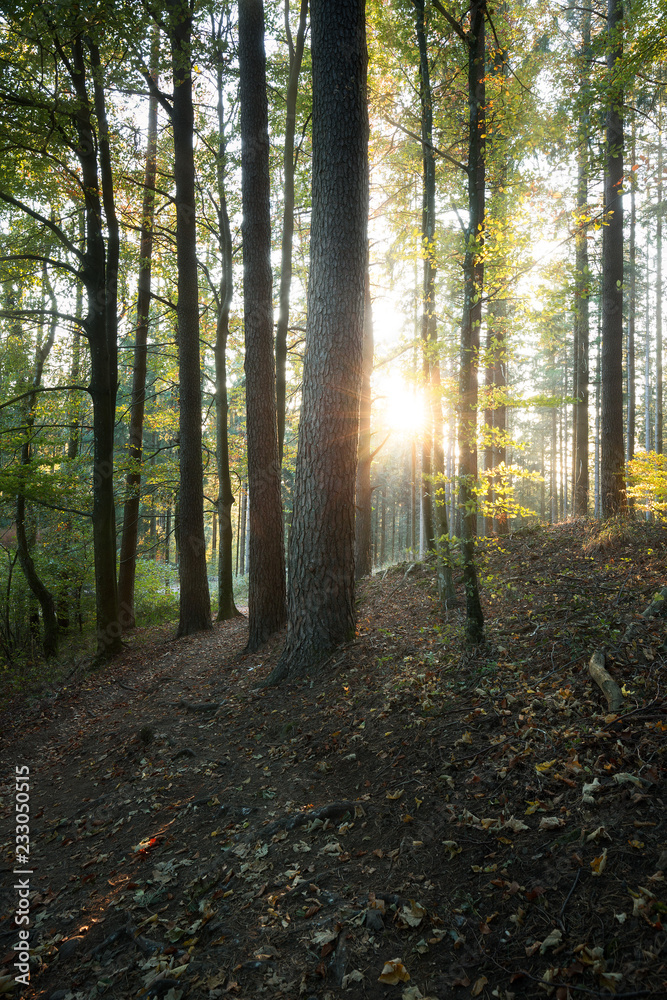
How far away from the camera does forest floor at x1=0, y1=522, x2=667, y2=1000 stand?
227cm

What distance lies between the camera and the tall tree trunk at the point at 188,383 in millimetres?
10148

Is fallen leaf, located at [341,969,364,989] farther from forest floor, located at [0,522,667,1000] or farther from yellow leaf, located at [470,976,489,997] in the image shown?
yellow leaf, located at [470,976,489,997]

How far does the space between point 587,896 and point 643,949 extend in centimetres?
28

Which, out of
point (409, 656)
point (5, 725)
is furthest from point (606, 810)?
point (5, 725)

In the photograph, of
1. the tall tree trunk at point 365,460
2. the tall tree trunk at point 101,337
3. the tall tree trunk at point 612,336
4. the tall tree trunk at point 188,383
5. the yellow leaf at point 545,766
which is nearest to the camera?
the yellow leaf at point 545,766

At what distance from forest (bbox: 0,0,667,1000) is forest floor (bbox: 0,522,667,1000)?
0.02 metres

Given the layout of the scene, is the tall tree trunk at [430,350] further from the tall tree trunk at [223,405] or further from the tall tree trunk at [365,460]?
the tall tree trunk at [223,405]

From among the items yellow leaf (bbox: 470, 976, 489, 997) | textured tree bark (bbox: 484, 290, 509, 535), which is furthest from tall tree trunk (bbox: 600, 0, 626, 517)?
yellow leaf (bbox: 470, 976, 489, 997)

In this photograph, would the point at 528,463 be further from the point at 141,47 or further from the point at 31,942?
the point at 31,942

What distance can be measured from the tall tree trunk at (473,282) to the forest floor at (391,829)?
65cm

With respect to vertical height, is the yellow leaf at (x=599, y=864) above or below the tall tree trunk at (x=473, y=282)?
below

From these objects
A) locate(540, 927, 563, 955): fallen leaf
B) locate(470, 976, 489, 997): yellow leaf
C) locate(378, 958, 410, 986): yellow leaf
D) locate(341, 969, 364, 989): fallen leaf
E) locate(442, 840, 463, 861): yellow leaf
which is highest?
locate(540, 927, 563, 955): fallen leaf

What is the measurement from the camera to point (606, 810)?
2664 mm

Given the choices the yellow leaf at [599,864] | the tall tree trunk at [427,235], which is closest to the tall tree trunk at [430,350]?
the tall tree trunk at [427,235]
